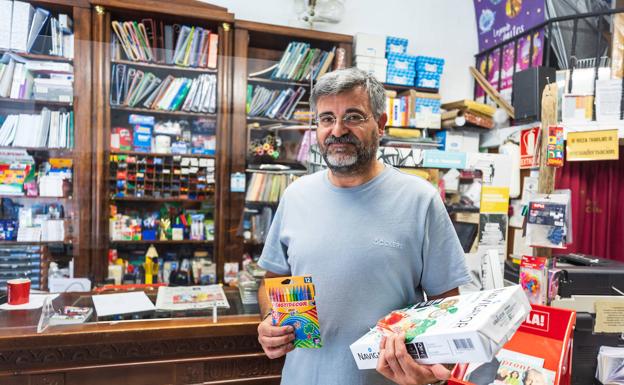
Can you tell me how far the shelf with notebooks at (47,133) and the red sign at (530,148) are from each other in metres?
2.71

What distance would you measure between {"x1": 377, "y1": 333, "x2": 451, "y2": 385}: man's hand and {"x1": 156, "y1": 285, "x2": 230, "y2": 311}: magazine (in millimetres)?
1029

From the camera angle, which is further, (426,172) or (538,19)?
(538,19)

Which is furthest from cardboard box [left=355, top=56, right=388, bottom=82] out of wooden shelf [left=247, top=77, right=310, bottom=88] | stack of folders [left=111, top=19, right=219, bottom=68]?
stack of folders [left=111, top=19, right=219, bottom=68]

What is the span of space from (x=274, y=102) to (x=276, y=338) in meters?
2.45

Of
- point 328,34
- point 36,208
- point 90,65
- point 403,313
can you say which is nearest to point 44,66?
point 90,65

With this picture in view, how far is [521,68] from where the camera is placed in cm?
310

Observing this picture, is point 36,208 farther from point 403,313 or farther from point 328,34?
point 403,313

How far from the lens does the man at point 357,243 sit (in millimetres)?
1101

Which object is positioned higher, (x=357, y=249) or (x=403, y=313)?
(x=357, y=249)

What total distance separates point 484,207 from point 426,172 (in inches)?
13.7

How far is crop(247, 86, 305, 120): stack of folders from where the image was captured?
3.15m

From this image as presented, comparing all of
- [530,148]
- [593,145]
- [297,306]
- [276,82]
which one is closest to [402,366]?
[297,306]

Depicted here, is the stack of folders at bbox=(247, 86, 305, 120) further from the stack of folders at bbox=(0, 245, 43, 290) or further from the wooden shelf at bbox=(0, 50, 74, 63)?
the stack of folders at bbox=(0, 245, 43, 290)

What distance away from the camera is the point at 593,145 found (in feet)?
5.87
